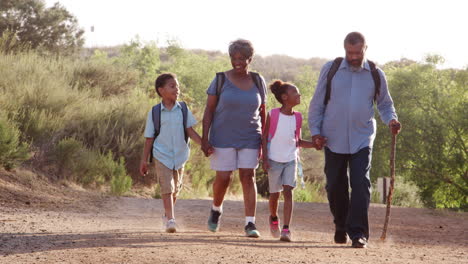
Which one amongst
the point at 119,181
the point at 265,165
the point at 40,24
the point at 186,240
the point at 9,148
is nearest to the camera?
the point at 186,240

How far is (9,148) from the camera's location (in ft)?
45.9

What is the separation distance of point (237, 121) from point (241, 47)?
78cm

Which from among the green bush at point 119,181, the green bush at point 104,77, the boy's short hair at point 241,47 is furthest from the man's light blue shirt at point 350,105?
the green bush at point 104,77

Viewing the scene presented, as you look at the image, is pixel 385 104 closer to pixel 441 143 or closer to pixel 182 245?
pixel 182 245

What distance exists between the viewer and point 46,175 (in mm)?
15336

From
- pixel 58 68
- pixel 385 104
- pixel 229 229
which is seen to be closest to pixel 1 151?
pixel 229 229

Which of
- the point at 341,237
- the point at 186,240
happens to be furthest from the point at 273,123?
the point at 186,240

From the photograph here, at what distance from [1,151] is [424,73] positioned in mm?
19897

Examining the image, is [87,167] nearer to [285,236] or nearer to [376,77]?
[285,236]

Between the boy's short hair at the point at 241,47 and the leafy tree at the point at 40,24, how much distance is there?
2548 centimetres

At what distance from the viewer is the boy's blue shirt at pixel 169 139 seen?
896 cm

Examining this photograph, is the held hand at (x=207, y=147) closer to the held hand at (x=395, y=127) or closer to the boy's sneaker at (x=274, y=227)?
the boy's sneaker at (x=274, y=227)

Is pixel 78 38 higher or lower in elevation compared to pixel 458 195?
higher

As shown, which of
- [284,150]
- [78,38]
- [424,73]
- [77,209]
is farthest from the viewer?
[78,38]
